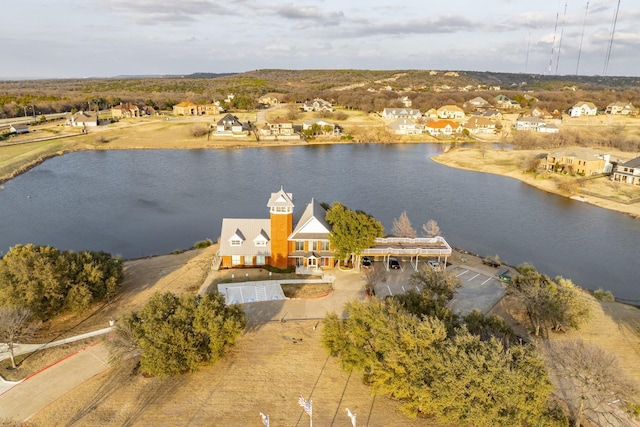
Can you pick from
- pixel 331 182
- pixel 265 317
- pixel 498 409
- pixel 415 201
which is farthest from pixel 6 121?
pixel 498 409

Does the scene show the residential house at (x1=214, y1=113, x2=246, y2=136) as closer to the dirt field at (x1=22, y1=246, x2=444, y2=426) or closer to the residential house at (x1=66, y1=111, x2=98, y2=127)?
the residential house at (x1=66, y1=111, x2=98, y2=127)

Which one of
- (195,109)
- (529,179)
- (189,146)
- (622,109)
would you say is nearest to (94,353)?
(529,179)

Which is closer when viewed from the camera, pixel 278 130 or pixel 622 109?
pixel 278 130

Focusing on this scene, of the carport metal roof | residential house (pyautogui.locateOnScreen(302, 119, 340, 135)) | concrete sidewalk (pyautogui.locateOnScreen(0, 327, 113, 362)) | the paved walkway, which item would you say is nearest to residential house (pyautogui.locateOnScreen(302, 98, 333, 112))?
residential house (pyautogui.locateOnScreen(302, 119, 340, 135))

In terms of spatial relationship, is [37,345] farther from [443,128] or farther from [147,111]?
[147,111]

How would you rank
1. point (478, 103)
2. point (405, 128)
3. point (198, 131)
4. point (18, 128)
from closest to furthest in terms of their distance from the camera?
point (18, 128) → point (198, 131) → point (405, 128) → point (478, 103)

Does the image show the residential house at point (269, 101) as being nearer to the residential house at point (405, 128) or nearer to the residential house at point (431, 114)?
the residential house at point (431, 114)
